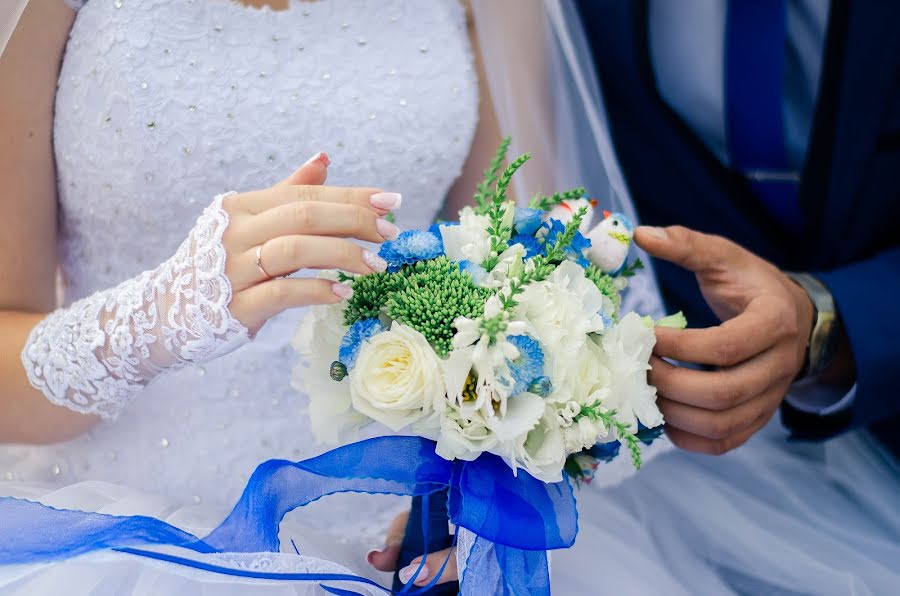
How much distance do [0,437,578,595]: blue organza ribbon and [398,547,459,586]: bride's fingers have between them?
7 centimetres

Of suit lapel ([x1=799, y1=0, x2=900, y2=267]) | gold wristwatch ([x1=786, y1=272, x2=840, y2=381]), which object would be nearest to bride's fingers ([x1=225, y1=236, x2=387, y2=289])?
gold wristwatch ([x1=786, y1=272, x2=840, y2=381])

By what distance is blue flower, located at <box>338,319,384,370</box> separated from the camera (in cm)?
68

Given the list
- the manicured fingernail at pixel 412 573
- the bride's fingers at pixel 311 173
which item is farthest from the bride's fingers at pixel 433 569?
the bride's fingers at pixel 311 173

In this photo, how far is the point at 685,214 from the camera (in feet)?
4.99

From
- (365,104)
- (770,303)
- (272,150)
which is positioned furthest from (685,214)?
(272,150)

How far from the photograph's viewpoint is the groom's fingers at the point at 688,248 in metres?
0.93

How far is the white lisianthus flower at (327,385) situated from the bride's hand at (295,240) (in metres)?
0.04

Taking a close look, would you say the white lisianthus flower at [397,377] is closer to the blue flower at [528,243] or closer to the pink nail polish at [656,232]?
the blue flower at [528,243]

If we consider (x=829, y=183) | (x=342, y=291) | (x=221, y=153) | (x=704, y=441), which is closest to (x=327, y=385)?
(x=342, y=291)

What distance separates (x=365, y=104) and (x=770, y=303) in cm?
67

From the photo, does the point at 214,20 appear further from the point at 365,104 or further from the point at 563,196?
the point at 563,196

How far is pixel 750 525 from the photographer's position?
1148mm

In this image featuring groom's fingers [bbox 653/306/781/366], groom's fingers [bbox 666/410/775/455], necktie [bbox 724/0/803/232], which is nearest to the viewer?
groom's fingers [bbox 653/306/781/366]

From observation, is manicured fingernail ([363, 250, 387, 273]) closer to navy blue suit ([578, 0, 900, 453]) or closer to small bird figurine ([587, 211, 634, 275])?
small bird figurine ([587, 211, 634, 275])
